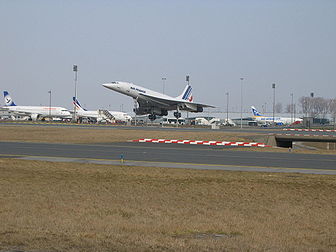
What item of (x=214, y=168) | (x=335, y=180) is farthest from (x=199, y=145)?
(x=335, y=180)

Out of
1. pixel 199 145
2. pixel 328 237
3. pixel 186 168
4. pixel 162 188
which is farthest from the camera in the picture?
pixel 199 145

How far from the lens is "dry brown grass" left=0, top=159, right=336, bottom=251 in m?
10.0

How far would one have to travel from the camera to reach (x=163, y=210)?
1393 cm

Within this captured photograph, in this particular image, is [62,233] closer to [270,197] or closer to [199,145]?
[270,197]

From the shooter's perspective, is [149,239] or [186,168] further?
[186,168]

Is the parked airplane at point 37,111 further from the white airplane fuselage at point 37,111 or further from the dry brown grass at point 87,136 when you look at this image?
the dry brown grass at point 87,136

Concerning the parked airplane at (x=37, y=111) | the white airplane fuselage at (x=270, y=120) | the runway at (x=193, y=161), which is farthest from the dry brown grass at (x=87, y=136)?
the white airplane fuselage at (x=270, y=120)

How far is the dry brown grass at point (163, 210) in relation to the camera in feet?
32.9

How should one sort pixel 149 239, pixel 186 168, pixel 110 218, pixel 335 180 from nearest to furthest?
pixel 149 239 < pixel 110 218 < pixel 335 180 < pixel 186 168

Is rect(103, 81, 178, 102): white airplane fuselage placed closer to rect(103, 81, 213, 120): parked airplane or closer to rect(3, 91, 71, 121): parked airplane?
rect(103, 81, 213, 120): parked airplane

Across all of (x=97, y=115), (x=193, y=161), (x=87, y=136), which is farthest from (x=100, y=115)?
(x=193, y=161)

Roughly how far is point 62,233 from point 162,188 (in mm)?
7594

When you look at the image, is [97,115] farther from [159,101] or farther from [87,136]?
[87,136]

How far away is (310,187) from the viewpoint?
18.4 meters
